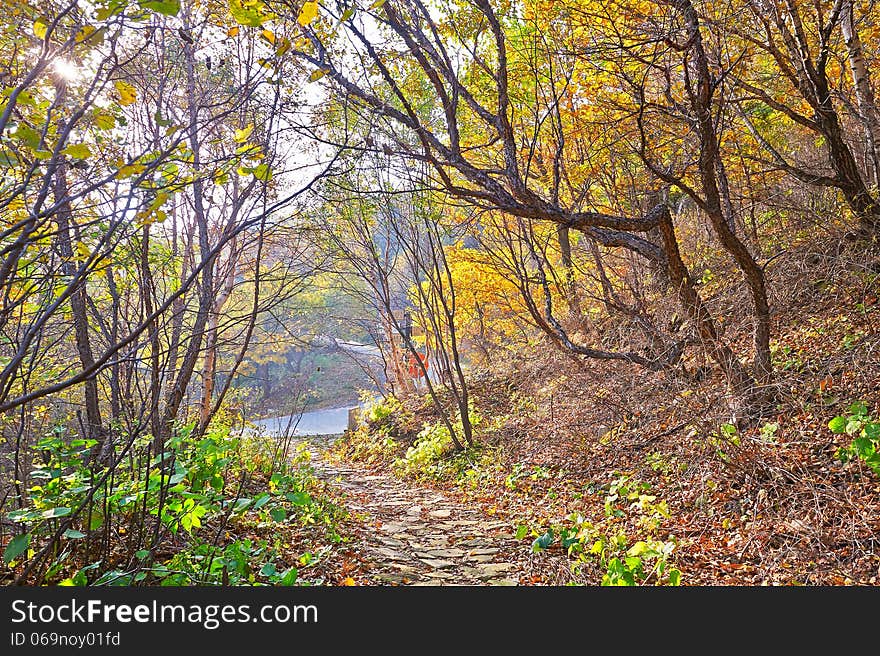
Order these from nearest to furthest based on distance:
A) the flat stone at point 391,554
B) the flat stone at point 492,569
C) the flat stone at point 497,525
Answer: the flat stone at point 492,569, the flat stone at point 391,554, the flat stone at point 497,525

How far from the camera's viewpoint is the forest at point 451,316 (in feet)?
7.66

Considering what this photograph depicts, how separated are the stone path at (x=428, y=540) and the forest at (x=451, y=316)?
0.05 m

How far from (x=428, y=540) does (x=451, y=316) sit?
184 inches

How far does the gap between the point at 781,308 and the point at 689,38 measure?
338 centimetres

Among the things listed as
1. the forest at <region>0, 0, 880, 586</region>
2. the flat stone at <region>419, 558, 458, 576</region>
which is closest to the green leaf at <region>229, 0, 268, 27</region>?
the forest at <region>0, 0, 880, 586</region>

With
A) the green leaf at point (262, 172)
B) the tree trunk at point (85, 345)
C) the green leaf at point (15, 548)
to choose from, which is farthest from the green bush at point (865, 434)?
the tree trunk at point (85, 345)

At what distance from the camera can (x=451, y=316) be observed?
896 centimetres

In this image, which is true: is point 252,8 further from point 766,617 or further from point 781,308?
point 781,308

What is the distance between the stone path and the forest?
0.15ft

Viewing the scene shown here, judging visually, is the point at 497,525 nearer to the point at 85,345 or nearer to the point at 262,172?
the point at 85,345

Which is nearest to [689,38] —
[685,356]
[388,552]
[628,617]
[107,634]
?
[685,356]

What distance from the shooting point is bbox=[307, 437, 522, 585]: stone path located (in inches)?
146

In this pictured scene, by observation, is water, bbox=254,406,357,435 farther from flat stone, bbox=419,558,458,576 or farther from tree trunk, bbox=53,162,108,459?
flat stone, bbox=419,558,458,576

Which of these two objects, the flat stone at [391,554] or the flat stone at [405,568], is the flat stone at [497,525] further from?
the flat stone at [405,568]
